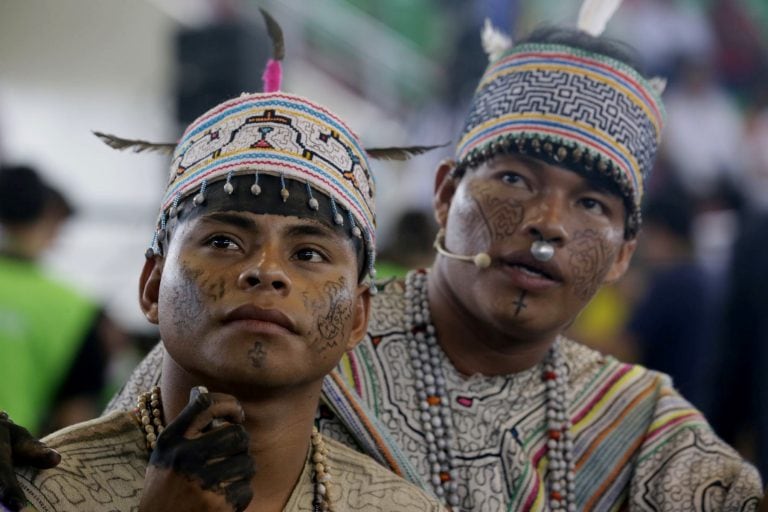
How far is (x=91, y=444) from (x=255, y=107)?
857 millimetres

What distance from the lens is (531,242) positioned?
351cm

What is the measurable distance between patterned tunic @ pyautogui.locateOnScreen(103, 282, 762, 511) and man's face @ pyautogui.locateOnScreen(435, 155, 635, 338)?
0.25 m

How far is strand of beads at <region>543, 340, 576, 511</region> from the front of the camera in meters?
3.61

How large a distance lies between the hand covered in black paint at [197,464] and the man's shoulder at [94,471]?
8.6 inches

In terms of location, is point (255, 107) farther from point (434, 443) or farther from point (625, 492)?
point (625, 492)

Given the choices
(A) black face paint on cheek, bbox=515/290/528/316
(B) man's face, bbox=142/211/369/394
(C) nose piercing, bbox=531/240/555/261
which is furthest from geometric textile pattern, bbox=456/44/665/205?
(B) man's face, bbox=142/211/369/394

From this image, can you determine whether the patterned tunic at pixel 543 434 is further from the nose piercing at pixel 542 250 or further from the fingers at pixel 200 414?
the fingers at pixel 200 414

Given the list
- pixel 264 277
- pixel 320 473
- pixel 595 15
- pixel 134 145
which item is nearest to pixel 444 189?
pixel 595 15

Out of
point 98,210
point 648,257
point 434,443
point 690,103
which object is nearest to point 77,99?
point 98,210

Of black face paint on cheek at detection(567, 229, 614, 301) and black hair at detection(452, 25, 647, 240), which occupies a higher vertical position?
black hair at detection(452, 25, 647, 240)

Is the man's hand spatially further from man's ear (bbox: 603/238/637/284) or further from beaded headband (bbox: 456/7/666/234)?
man's ear (bbox: 603/238/637/284)

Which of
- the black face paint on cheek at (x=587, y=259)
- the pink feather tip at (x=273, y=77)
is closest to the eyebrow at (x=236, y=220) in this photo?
the pink feather tip at (x=273, y=77)

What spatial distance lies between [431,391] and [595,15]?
48.8 inches

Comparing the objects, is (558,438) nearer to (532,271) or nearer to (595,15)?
(532,271)
